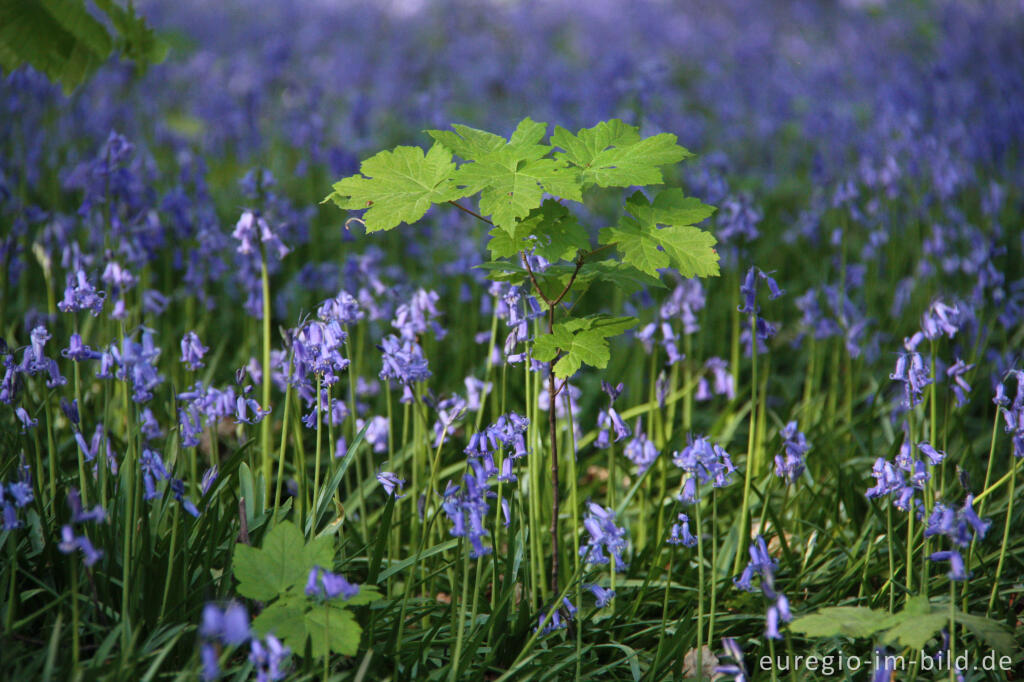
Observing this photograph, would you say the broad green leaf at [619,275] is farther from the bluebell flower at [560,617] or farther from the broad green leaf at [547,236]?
the bluebell flower at [560,617]

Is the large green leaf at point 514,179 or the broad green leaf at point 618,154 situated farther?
the broad green leaf at point 618,154

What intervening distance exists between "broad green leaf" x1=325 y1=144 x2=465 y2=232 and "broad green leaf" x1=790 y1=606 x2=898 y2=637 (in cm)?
115

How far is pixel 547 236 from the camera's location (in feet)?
6.27

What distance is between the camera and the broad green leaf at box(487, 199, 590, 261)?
185 centimetres

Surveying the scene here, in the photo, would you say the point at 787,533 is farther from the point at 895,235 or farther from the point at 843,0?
the point at 843,0

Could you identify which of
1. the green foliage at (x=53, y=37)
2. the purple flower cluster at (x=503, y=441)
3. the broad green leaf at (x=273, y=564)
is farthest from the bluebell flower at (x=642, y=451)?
the green foliage at (x=53, y=37)

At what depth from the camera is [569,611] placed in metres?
2.10

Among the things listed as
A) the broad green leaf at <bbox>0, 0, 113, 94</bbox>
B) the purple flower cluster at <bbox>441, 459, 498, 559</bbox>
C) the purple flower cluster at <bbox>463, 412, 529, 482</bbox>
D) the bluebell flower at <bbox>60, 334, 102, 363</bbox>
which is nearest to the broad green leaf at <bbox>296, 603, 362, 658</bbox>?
the purple flower cluster at <bbox>441, 459, 498, 559</bbox>

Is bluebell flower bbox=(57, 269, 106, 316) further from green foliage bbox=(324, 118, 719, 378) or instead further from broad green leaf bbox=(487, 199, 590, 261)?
broad green leaf bbox=(487, 199, 590, 261)

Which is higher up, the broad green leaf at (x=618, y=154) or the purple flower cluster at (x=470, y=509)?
the broad green leaf at (x=618, y=154)

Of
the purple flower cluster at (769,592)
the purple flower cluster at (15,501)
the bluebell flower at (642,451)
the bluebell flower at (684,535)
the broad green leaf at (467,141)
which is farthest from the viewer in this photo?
the bluebell flower at (642,451)

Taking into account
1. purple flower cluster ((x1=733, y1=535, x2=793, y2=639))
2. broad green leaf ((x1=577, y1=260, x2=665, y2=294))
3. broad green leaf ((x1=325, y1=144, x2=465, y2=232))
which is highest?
broad green leaf ((x1=325, y1=144, x2=465, y2=232))

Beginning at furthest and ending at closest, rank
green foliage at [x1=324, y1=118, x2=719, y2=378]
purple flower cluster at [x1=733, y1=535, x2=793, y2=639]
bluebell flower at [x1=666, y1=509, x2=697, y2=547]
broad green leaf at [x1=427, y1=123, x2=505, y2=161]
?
bluebell flower at [x1=666, y1=509, x2=697, y2=547] < broad green leaf at [x1=427, y1=123, x2=505, y2=161] < green foliage at [x1=324, y1=118, x2=719, y2=378] < purple flower cluster at [x1=733, y1=535, x2=793, y2=639]

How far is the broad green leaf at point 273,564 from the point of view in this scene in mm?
1637
